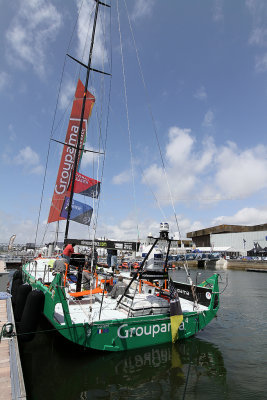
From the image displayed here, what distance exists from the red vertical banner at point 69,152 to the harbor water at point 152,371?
32.6 ft

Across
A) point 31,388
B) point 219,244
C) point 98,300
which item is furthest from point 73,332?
point 219,244

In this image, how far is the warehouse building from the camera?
6850 centimetres

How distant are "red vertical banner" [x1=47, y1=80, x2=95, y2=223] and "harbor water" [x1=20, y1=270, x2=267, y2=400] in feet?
32.6

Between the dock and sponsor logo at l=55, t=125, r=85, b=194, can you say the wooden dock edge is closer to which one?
the dock

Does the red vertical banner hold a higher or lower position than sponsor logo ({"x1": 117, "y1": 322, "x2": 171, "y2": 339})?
higher

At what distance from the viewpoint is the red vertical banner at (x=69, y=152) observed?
58.3 ft

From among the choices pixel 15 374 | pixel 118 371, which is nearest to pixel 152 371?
pixel 118 371

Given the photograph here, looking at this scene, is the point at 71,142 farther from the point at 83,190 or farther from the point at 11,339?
the point at 11,339

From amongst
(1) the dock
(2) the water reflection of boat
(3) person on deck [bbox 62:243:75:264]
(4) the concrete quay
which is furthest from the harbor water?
(4) the concrete quay

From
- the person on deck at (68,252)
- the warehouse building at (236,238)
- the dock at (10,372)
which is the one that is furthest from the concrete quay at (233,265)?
the dock at (10,372)

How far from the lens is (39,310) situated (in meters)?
7.03

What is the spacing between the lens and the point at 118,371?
6363mm

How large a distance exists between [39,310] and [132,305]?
268 cm

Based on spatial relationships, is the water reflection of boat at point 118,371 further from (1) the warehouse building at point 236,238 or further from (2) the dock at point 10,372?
(1) the warehouse building at point 236,238
